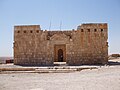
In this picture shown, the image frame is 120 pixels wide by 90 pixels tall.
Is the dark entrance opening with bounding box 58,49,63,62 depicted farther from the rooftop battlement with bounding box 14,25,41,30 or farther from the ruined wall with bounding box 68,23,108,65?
the rooftop battlement with bounding box 14,25,41,30

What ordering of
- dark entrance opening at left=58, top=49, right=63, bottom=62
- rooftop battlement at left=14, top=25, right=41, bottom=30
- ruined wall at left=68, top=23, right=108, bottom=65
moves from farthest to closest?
1. dark entrance opening at left=58, top=49, right=63, bottom=62
2. rooftop battlement at left=14, top=25, right=41, bottom=30
3. ruined wall at left=68, top=23, right=108, bottom=65

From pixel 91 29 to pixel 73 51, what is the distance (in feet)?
9.57

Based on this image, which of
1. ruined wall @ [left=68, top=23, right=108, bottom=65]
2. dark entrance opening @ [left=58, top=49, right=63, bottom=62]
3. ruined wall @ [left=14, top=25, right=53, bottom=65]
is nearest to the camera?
ruined wall @ [left=68, top=23, right=108, bottom=65]

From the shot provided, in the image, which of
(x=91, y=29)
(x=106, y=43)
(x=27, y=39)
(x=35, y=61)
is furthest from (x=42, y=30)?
(x=106, y=43)

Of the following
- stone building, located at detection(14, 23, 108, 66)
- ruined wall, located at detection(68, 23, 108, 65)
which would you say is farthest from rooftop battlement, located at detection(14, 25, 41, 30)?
ruined wall, located at detection(68, 23, 108, 65)

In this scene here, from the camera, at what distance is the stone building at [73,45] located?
70.5 feet

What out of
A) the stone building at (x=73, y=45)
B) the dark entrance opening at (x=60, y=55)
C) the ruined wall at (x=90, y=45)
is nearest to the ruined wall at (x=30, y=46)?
the stone building at (x=73, y=45)

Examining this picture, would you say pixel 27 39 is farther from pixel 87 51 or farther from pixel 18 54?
pixel 87 51

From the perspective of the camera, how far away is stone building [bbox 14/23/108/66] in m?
21.5

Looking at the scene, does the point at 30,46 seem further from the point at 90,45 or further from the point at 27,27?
the point at 90,45

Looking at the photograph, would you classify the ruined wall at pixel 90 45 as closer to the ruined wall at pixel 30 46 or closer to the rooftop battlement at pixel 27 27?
the ruined wall at pixel 30 46

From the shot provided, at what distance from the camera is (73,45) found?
70.6 feet

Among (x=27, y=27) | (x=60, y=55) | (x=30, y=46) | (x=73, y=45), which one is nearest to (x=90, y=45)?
(x=73, y=45)

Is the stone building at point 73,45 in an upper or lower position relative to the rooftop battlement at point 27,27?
lower
